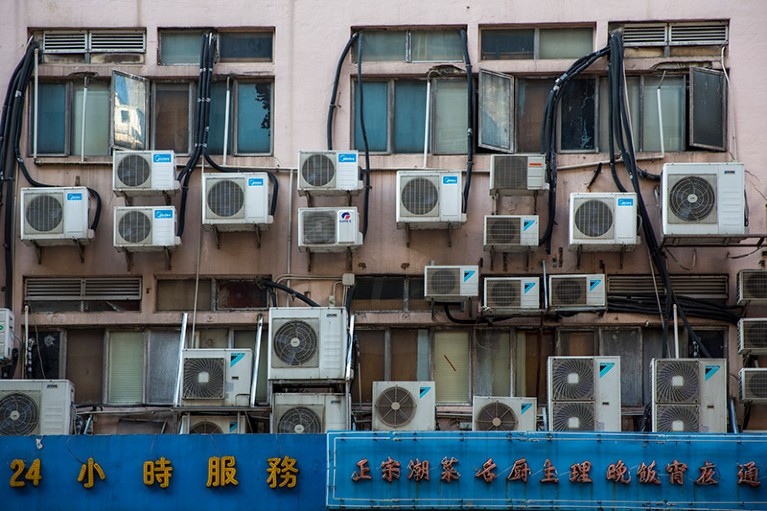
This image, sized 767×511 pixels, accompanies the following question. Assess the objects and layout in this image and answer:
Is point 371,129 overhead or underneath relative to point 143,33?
underneath

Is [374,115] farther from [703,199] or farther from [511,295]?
[703,199]

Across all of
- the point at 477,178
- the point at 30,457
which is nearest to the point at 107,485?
the point at 30,457

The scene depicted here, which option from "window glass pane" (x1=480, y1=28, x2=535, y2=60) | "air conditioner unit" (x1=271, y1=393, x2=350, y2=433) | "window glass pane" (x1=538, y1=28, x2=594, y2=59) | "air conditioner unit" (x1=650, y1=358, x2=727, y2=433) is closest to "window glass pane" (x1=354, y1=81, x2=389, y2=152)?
"window glass pane" (x1=480, y1=28, x2=535, y2=60)

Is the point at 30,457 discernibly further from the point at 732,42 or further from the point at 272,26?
the point at 732,42

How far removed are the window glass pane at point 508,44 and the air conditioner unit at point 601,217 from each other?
97.5 inches

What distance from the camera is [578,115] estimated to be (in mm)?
19500

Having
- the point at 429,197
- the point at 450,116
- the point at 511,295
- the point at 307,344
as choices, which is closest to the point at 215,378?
the point at 307,344

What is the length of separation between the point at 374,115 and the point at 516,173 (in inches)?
90.6

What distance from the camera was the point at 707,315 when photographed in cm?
1867

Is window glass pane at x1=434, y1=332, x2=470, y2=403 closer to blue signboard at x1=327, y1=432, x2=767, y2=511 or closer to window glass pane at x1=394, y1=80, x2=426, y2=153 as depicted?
blue signboard at x1=327, y1=432, x2=767, y2=511

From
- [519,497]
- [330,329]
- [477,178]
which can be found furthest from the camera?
[477,178]

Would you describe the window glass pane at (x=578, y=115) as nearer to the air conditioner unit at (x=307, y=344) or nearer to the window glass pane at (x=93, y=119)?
the air conditioner unit at (x=307, y=344)

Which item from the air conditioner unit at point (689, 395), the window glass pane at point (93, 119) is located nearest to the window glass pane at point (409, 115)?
the window glass pane at point (93, 119)

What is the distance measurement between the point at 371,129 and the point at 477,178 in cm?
162
